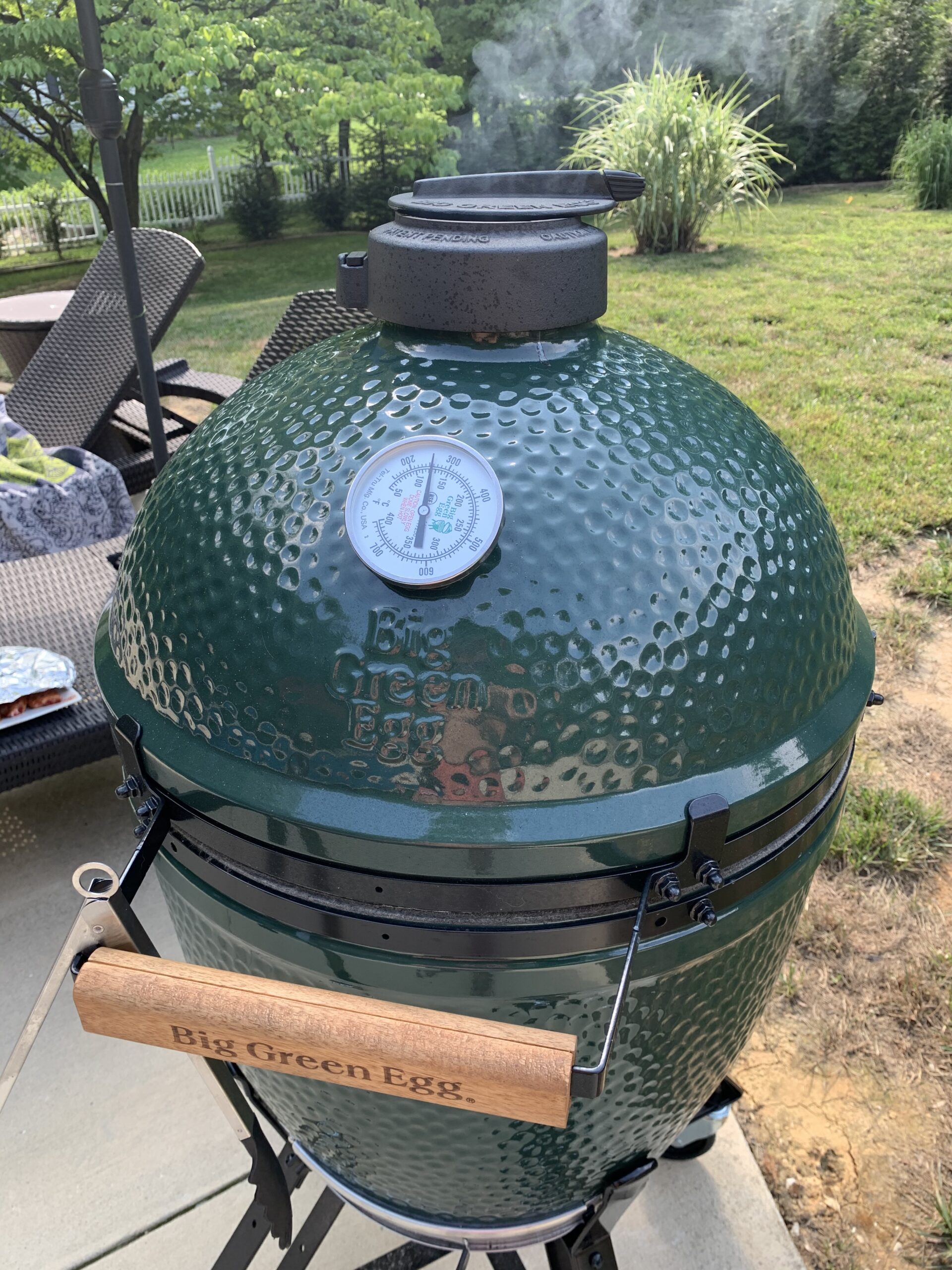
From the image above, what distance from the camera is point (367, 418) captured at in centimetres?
103

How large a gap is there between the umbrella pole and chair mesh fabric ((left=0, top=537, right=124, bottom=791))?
0.56 m

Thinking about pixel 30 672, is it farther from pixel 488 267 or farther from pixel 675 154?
pixel 675 154

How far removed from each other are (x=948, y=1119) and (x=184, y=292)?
4.26m

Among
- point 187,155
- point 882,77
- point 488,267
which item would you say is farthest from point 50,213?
point 488,267

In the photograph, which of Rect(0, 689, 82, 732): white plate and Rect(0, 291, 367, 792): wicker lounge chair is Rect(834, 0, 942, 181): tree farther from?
Rect(0, 689, 82, 732): white plate

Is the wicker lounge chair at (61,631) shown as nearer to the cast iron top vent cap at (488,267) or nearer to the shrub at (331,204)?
the cast iron top vent cap at (488,267)

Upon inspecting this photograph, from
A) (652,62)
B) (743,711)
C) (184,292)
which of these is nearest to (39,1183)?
(743,711)

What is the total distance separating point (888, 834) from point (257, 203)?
13523mm

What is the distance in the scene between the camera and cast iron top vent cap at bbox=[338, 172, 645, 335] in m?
1.04

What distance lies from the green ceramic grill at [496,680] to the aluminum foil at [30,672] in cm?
140

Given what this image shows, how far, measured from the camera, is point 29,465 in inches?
151

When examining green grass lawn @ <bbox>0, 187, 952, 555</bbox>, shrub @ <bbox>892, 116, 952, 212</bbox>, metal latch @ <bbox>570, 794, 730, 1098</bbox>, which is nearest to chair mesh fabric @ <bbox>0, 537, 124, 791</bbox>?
metal latch @ <bbox>570, 794, 730, 1098</bbox>

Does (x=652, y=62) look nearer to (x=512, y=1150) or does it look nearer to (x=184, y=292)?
(x=184, y=292)

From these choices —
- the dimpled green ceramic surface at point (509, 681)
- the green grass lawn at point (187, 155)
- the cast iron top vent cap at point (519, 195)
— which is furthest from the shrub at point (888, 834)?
the green grass lawn at point (187, 155)
